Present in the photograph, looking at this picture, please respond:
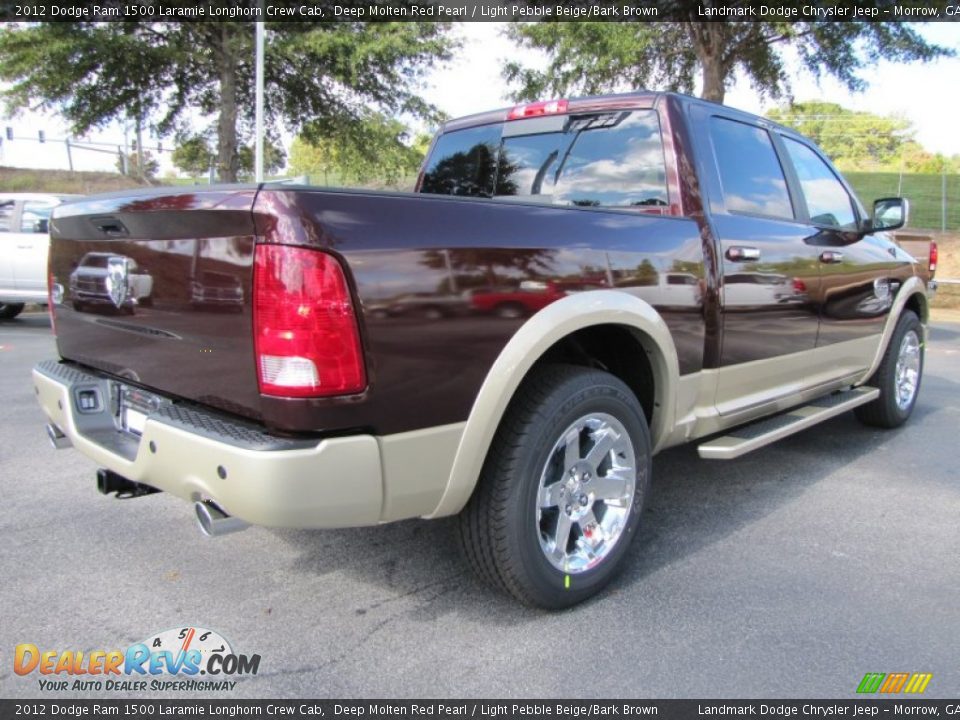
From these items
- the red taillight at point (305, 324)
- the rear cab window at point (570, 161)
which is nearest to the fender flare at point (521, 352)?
the red taillight at point (305, 324)

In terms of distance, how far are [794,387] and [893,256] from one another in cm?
166

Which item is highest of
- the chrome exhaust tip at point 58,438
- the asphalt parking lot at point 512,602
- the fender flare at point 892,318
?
the fender flare at point 892,318

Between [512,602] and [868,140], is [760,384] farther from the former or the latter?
[868,140]

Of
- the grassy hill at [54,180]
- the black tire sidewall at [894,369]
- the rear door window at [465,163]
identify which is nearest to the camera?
the rear door window at [465,163]

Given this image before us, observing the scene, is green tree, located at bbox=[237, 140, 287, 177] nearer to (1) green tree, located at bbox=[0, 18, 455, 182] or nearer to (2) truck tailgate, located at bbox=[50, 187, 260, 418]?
(1) green tree, located at bbox=[0, 18, 455, 182]

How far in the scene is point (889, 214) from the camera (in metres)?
4.63

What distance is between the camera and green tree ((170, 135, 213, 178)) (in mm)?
18141

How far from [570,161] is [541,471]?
1.74 metres

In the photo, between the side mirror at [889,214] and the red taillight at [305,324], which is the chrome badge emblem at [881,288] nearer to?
the side mirror at [889,214]

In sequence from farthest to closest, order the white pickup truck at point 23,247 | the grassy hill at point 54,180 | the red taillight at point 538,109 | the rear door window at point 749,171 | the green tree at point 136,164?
the grassy hill at point 54,180, the green tree at point 136,164, the white pickup truck at point 23,247, the red taillight at point 538,109, the rear door window at point 749,171

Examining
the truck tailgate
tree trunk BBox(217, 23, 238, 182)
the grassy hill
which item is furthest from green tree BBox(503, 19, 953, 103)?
the grassy hill

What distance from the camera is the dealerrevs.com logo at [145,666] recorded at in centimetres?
228

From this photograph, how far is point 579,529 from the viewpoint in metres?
2.81

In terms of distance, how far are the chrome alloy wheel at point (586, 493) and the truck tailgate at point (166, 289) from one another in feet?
3.64
